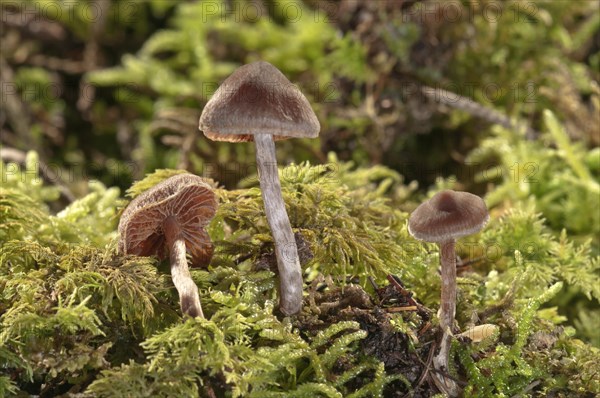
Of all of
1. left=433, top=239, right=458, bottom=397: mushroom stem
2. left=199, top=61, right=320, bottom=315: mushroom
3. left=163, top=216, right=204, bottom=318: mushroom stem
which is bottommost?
left=433, top=239, right=458, bottom=397: mushroom stem

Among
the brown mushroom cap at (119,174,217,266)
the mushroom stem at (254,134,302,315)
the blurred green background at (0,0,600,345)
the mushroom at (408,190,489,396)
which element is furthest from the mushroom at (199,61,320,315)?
the blurred green background at (0,0,600,345)

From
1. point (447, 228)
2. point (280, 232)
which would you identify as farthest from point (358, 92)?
point (447, 228)

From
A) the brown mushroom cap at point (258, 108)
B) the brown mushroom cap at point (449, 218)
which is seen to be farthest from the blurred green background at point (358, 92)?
the brown mushroom cap at point (258, 108)

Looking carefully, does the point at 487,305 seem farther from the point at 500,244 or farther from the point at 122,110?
the point at 122,110

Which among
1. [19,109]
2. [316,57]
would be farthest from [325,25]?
[19,109]

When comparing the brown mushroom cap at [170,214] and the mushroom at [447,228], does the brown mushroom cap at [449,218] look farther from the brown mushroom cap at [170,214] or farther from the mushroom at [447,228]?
the brown mushroom cap at [170,214]

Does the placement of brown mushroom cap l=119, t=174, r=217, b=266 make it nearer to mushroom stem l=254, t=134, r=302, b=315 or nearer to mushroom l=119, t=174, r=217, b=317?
mushroom l=119, t=174, r=217, b=317

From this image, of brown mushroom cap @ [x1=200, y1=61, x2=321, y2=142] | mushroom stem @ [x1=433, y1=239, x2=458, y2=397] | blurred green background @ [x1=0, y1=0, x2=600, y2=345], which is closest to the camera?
brown mushroom cap @ [x1=200, y1=61, x2=321, y2=142]

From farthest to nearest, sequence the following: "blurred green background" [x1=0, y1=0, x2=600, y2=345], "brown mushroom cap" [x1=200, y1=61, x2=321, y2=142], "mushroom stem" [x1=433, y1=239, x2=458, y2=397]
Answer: "blurred green background" [x1=0, y1=0, x2=600, y2=345]
"mushroom stem" [x1=433, y1=239, x2=458, y2=397]
"brown mushroom cap" [x1=200, y1=61, x2=321, y2=142]
